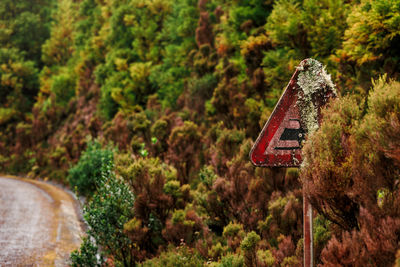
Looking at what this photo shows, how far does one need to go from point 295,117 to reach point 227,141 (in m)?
5.81

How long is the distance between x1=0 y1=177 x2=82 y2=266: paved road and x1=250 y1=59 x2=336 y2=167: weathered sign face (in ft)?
14.6

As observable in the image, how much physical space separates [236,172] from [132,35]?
1683 cm

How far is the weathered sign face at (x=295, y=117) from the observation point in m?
2.45

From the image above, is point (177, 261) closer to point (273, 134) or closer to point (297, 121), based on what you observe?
point (273, 134)

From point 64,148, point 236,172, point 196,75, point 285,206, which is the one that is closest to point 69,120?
point 64,148

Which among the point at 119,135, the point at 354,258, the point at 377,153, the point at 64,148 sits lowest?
the point at 64,148

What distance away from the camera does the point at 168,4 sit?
19.8m

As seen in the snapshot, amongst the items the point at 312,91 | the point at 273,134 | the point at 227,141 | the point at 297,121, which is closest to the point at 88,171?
the point at 227,141

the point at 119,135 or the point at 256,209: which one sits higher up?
the point at 256,209

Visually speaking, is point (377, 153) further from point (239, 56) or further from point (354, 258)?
point (239, 56)

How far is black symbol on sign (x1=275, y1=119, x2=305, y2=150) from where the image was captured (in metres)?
2.54

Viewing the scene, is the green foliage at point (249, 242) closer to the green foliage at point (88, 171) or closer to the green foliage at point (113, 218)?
the green foliage at point (113, 218)

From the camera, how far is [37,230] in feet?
23.8

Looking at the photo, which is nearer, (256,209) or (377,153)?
(377,153)
